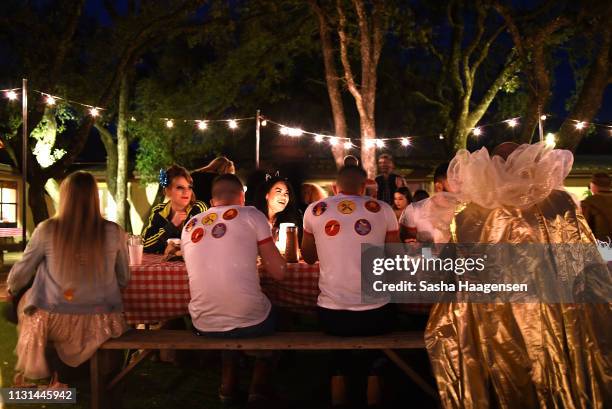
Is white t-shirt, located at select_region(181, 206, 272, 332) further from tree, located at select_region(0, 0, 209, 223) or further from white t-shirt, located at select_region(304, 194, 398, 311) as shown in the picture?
tree, located at select_region(0, 0, 209, 223)

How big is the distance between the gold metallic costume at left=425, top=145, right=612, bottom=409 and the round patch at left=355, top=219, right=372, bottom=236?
557 mm

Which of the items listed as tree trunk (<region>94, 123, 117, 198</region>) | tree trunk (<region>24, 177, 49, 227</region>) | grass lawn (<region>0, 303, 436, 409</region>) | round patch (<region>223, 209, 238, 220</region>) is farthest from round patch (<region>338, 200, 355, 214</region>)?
tree trunk (<region>94, 123, 117, 198</region>)

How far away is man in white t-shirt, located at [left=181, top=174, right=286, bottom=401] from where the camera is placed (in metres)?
3.68

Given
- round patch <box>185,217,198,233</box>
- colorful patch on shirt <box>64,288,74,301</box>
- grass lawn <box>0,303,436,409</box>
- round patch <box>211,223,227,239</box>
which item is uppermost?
round patch <box>185,217,198,233</box>

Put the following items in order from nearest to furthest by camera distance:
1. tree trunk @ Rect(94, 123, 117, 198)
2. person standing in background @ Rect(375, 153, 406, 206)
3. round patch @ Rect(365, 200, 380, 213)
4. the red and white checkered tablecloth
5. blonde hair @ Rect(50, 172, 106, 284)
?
blonde hair @ Rect(50, 172, 106, 284)
round patch @ Rect(365, 200, 380, 213)
the red and white checkered tablecloth
person standing in background @ Rect(375, 153, 406, 206)
tree trunk @ Rect(94, 123, 117, 198)

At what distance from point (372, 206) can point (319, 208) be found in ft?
1.01

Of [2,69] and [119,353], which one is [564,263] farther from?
[2,69]

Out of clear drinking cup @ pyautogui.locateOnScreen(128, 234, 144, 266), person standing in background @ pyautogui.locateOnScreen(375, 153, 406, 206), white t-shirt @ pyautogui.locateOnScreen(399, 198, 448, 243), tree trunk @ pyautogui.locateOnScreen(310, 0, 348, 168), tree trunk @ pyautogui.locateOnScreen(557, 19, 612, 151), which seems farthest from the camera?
tree trunk @ pyautogui.locateOnScreen(310, 0, 348, 168)

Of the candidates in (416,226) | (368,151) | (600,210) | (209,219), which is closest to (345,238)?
(209,219)

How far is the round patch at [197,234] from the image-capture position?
12.2ft

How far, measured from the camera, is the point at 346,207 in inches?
148

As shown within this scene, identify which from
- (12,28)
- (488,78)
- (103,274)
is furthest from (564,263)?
(488,78)

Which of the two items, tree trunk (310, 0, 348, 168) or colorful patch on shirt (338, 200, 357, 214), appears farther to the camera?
tree trunk (310, 0, 348, 168)

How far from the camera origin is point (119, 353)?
13.7ft
